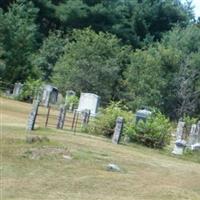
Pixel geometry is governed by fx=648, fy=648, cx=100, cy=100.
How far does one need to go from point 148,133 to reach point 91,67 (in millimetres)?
22629

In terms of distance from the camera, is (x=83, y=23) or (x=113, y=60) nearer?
(x=113, y=60)

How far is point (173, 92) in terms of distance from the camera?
43.6 m

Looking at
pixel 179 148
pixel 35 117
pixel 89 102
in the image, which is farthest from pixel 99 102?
pixel 35 117

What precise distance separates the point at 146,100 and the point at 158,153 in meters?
23.2

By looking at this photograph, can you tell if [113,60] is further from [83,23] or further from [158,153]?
[158,153]

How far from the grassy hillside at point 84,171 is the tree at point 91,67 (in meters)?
23.8

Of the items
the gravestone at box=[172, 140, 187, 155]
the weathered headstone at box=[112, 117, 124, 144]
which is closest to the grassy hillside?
the weathered headstone at box=[112, 117, 124, 144]

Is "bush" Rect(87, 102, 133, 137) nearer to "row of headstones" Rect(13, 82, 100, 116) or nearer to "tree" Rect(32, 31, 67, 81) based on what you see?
"row of headstones" Rect(13, 82, 100, 116)

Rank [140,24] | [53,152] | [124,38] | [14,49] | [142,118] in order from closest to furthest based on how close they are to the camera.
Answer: [53,152] < [142,118] < [14,49] < [124,38] < [140,24]

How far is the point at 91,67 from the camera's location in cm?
4303

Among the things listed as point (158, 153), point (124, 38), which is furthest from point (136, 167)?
point (124, 38)

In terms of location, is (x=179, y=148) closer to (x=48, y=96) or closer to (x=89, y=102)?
(x=89, y=102)

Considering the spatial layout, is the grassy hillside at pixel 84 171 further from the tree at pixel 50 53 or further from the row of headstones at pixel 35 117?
the tree at pixel 50 53

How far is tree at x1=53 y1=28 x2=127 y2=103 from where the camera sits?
42406mm
